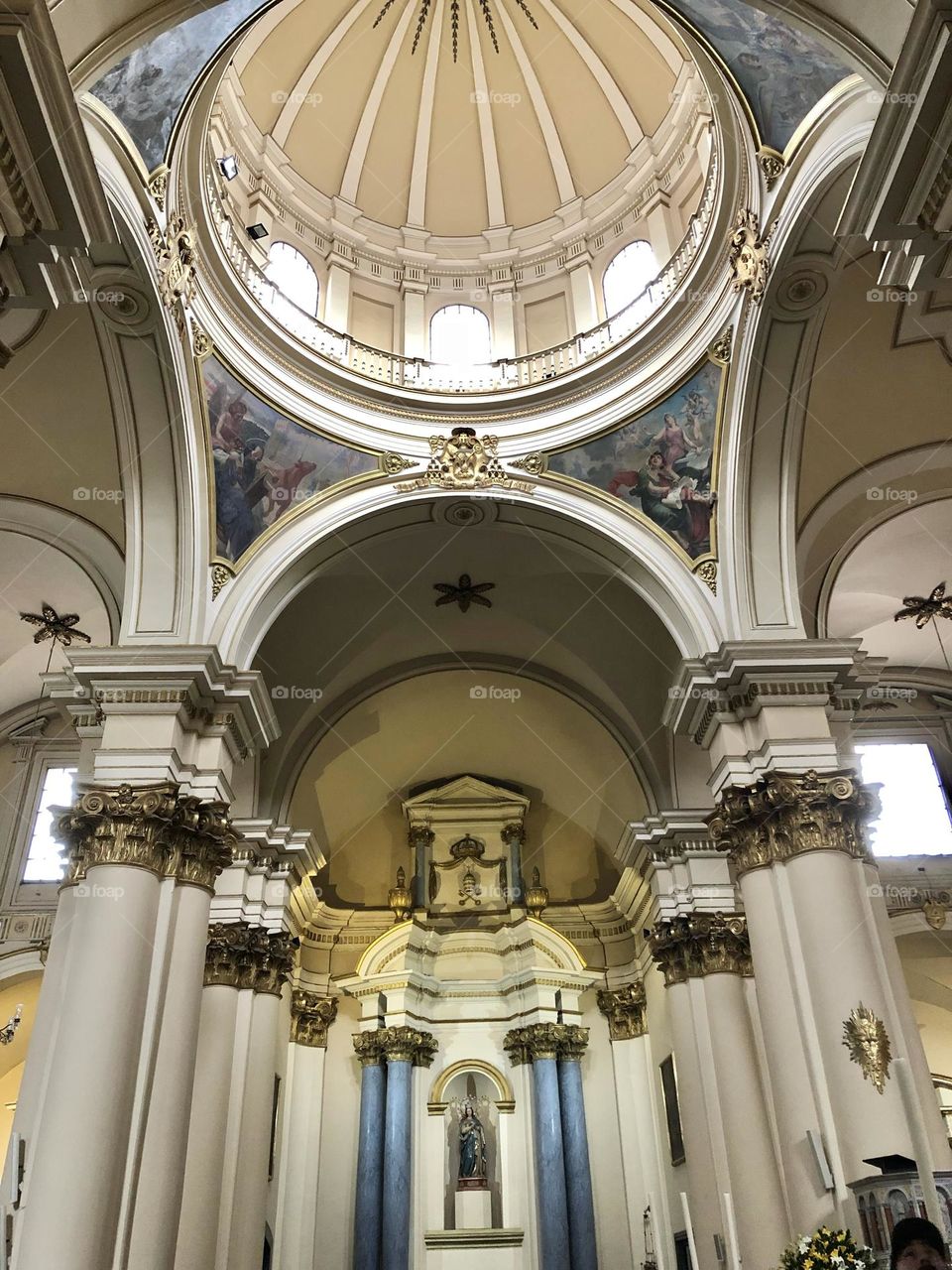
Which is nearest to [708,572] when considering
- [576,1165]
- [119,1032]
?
[119,1032]

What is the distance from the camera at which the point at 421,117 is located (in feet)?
51.1

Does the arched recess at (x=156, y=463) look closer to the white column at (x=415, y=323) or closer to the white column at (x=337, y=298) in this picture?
the white column at (x=337, y=298)

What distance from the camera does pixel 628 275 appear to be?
14.1 meters

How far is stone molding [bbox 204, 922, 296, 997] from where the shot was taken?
39.9 feet

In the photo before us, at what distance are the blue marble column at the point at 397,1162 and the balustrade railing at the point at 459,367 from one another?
1006cm

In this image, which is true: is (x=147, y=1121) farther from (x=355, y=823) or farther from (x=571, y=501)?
(x=355, y=823)

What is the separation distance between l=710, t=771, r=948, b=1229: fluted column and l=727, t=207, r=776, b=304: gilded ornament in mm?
4666

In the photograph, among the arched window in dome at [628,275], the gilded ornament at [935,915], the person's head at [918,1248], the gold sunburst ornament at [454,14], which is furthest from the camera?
the gold sunburst ornament at [454,14]

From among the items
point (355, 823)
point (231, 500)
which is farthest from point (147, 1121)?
point (355, 823)

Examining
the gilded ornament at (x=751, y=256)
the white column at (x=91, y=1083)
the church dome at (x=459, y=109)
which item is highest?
the church dome at (x=459, y=109)

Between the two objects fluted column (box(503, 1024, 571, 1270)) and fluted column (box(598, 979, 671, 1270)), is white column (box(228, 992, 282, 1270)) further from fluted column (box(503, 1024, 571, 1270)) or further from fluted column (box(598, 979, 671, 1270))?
fluted column (box(598, 979, 671, 1270))

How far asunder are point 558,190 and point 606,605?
6304mm

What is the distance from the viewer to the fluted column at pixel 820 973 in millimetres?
7902

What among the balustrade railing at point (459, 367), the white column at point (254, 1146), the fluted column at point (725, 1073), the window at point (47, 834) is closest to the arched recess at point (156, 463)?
the balustrade railing at point (459, 367)
